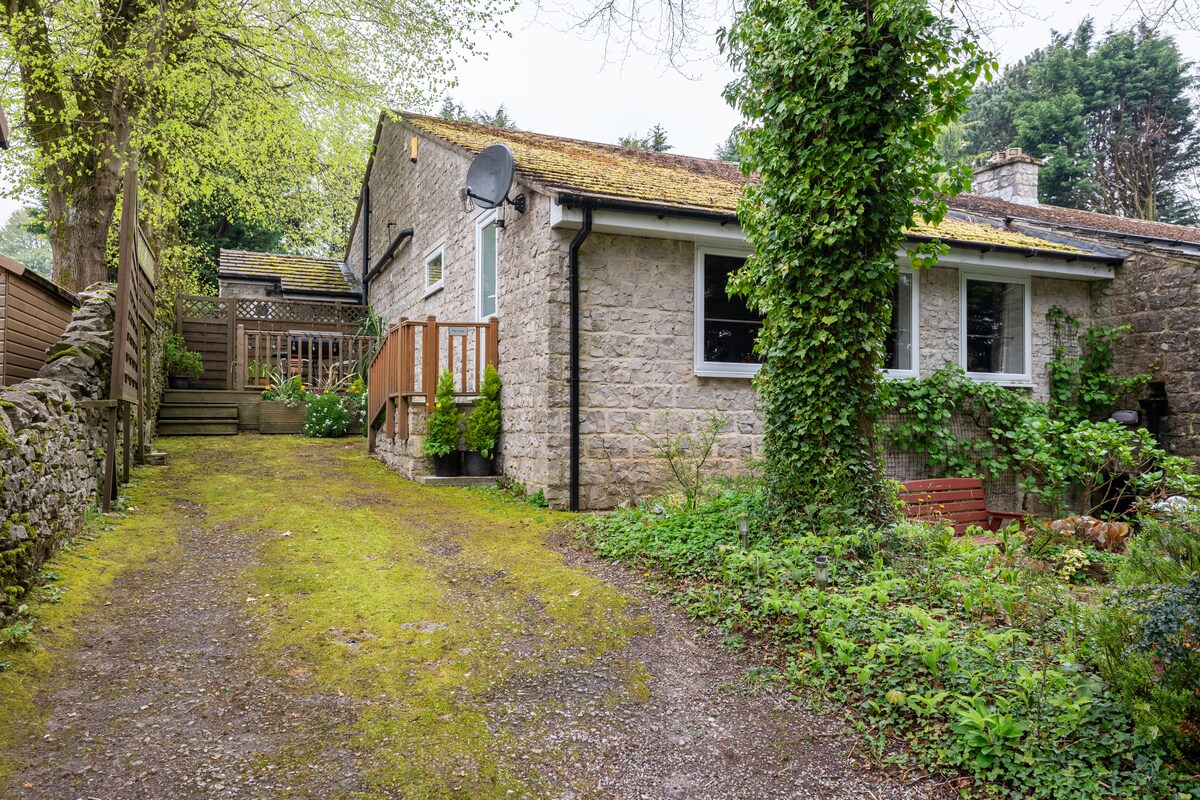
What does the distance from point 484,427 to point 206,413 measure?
6.30 m

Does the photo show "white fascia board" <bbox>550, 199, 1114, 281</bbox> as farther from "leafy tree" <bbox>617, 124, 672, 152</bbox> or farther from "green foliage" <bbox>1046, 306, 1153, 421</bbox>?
"leafy tree" <bbox>617, 124, 672, 152</bbox>

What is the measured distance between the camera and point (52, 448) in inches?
171

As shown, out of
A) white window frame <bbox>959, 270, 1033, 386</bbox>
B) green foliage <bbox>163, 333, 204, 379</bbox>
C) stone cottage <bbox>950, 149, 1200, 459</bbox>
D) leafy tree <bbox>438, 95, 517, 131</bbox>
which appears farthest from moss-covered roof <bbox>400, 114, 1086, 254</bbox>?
leafy tree <bbox>438, 95, 517, 131</bbox>

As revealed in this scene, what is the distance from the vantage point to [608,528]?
5.94 meters

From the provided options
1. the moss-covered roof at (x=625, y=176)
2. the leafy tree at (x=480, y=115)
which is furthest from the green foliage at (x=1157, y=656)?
the leafy tree at (x=480, y=115)

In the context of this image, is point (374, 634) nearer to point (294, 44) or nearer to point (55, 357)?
point (55, 357)

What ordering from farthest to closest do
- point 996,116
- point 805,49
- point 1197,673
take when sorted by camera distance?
point 996,116
point 805,49
point 1197,673

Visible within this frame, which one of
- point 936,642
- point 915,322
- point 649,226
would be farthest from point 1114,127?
point 936,642

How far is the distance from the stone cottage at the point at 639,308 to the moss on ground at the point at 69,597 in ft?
10.5

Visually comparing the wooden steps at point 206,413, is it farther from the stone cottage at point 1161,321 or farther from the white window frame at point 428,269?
the stone cottage at point 1161,321

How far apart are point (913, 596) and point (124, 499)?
20.5 feet

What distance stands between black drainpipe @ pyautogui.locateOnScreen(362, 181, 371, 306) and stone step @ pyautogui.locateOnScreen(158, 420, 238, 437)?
19.2ft

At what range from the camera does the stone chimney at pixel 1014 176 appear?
16953mm

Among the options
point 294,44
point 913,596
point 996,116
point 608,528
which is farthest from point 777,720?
point 996,116
